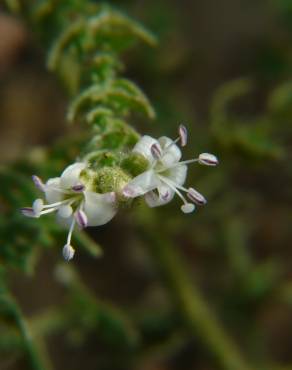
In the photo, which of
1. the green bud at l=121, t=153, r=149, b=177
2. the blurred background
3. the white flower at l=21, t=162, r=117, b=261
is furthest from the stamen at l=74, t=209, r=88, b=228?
the blurred background

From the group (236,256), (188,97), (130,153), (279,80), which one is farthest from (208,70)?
(130,153)

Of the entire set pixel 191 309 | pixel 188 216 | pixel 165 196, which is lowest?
pixel 165 196

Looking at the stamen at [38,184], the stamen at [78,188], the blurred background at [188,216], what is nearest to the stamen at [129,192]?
the stamen at [78,188]

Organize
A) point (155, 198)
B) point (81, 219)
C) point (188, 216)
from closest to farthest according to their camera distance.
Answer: point (81, 219)
point (155, 198)
point (188, 216)

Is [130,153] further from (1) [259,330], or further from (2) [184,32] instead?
(2) [184,32]

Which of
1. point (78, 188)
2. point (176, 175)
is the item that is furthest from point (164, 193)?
point (78, 188)

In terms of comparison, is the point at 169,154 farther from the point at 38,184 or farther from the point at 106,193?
the point at 38,184

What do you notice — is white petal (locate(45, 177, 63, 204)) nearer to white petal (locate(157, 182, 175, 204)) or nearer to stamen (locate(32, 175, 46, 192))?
stamen (locate(32, 175, 46, 192))
